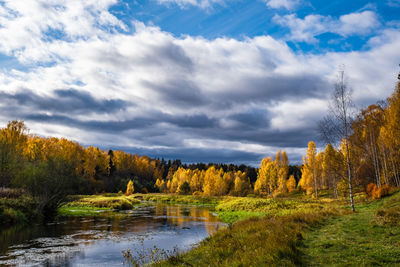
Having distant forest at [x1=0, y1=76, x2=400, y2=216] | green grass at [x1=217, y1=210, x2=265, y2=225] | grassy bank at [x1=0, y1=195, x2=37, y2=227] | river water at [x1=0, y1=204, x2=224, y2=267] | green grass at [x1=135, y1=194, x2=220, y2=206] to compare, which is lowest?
green grass at [x1=135, y1=194, x2=220, y2=206]

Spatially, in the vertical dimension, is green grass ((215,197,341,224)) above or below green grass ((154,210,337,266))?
below

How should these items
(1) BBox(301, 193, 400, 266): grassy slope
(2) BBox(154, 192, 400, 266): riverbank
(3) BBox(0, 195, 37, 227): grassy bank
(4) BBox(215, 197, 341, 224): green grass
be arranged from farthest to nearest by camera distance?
1. (4) BBox(215, 197, 341, 224): green grass
2. (3) BBox(0, 195, 37, 227): grassy bank
3. (2) BBox(154, 192, 400, 266): riverbank
4. (1) BBox(301, 193, 400, 266): grassy slope

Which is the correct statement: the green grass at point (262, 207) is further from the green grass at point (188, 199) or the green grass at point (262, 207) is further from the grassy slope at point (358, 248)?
the green grass at point (188, 199)

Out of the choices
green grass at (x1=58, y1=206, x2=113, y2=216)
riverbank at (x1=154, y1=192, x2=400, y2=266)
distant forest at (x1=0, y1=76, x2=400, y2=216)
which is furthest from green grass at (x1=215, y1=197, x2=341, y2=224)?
green grass at (x1=58, y1=206, x2=113, y2=216)

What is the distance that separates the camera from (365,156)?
53594mm

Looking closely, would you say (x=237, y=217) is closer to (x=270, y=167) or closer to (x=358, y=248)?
(x=358, y=248)

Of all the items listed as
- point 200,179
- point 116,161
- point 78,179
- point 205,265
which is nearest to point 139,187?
point 200,179

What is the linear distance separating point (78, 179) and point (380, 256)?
34151mm

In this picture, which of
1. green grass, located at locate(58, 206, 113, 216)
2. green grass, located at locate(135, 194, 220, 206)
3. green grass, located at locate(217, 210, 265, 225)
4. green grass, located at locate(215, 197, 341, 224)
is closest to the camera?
green grass, located at locate(217, 210, 265, 225)

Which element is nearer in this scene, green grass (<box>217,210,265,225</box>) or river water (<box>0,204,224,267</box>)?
river water (<box>0,204,224,267</box>)

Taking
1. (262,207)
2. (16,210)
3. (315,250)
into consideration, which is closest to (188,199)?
(262,207)

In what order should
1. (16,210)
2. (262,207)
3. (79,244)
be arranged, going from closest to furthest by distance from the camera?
(79,244)
(16,210)
(262,207)

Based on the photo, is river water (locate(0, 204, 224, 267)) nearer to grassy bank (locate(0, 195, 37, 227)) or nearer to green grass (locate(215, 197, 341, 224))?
grassy bank (locate(0, 195, 37, 227))

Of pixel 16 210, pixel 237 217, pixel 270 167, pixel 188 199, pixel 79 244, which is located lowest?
pixel 188 199
